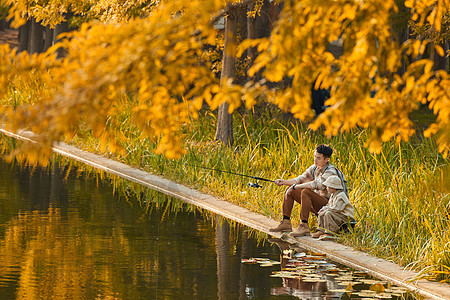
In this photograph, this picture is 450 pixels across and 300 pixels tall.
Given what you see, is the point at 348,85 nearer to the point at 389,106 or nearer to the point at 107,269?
the point at 389,106

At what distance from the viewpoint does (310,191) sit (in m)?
11.8

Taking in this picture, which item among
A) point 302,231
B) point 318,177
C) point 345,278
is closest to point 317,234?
point 302,231

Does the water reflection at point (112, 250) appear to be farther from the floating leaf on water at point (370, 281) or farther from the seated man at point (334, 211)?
the floating leaf on water at point (370, 281)

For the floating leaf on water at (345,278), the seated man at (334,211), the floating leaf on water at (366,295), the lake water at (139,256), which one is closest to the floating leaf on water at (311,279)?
the lake water at (139,256)

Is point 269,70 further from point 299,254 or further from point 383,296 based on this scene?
point 299,254

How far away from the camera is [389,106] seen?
6301 mm

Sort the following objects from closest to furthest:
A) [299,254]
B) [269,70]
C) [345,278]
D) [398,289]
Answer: [269,70]
[398,289]
[345,278]
[299,254]

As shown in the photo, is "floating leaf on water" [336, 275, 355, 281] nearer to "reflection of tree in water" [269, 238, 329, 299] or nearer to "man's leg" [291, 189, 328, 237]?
"reflection of tree in water" [269, 238, 329, 299]

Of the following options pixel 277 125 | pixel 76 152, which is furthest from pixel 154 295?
pixel 76 152

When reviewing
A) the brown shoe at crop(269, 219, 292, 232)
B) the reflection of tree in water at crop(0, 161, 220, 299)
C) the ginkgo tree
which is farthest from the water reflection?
the ginkgo tree

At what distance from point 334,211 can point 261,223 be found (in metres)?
1.75

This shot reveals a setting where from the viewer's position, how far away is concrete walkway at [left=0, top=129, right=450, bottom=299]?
952 centimetres

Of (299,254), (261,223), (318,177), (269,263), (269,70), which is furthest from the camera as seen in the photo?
(261,223)

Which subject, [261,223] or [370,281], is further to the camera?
[261,223]
